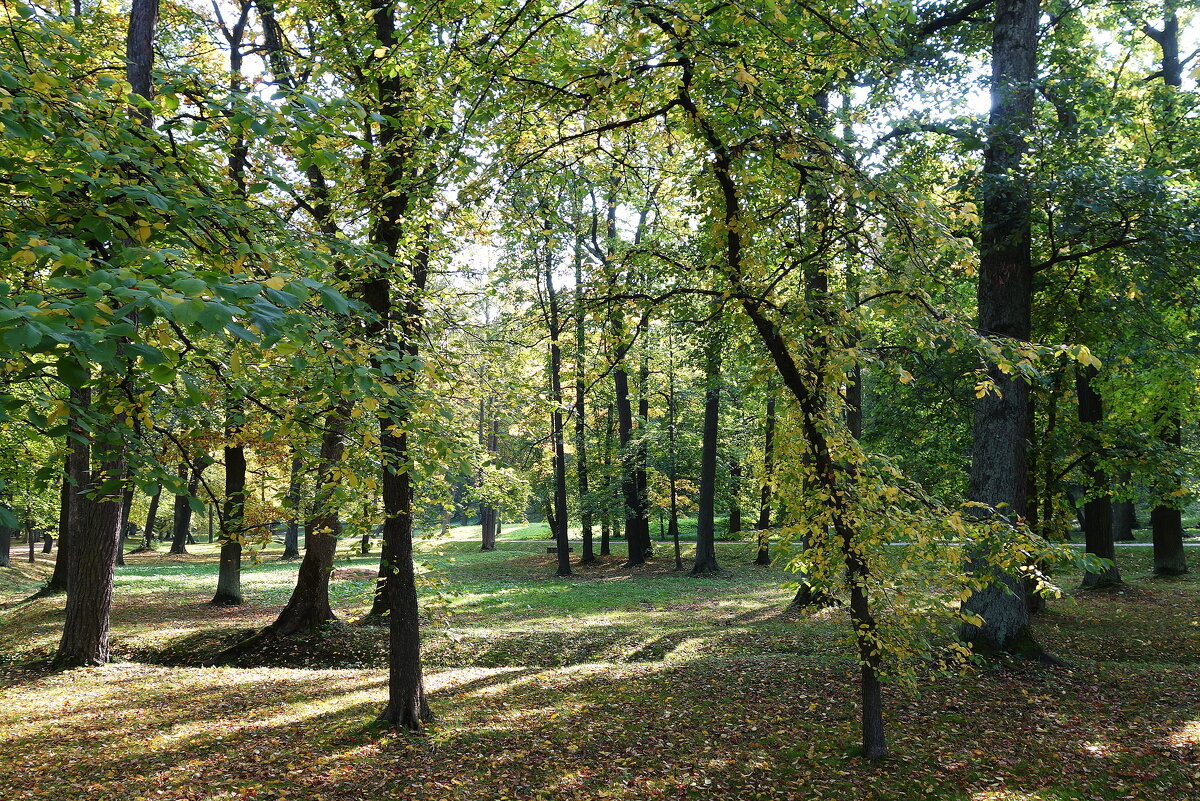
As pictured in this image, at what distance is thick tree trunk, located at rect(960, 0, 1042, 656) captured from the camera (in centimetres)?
812

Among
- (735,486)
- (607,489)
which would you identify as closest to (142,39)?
(607,489)

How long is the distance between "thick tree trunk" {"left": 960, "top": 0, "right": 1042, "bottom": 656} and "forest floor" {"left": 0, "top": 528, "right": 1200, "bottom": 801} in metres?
0.66

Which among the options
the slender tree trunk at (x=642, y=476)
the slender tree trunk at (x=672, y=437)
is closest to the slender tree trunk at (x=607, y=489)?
the slender tree trunk at (x=642, y=476)

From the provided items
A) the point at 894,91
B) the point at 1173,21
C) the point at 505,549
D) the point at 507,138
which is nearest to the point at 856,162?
the point at 507,138

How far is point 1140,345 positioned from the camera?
10.4 m

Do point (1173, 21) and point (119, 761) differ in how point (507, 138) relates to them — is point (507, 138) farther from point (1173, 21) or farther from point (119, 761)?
point (1173, 21)

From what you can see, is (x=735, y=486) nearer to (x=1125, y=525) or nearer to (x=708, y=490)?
(x=708, y=490)

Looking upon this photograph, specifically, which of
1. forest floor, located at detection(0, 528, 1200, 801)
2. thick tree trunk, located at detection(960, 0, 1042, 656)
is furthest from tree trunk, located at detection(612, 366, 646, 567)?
thick tree trunk, located at detection(960, 0, 1042, 656)

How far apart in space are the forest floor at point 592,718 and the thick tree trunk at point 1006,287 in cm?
66

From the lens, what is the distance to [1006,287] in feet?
28.0

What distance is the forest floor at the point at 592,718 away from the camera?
205 inches

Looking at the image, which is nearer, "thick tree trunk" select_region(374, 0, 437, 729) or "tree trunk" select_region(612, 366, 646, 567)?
"thick tree trunk" select_region(374, 0, 437, 729)

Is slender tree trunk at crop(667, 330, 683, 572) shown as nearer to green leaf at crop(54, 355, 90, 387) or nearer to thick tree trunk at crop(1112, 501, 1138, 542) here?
thick tree trunk at crop(1112, 501, 1138, 542)

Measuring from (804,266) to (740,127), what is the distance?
150cm
